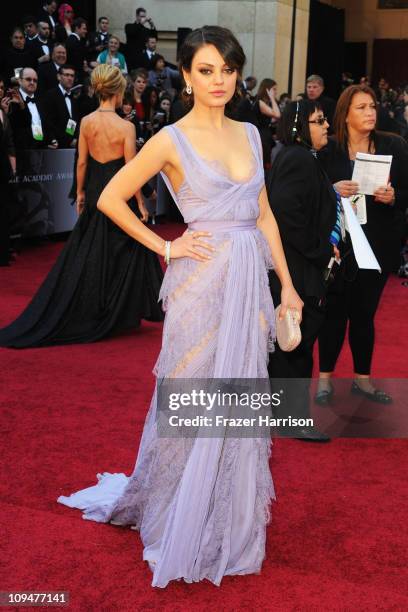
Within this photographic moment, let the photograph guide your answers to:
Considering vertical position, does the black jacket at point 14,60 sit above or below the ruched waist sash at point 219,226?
above

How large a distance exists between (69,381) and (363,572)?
8.72ft

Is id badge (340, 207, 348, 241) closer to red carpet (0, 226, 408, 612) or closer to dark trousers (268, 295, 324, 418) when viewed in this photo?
dark trousers (268, 295, 324, 418)

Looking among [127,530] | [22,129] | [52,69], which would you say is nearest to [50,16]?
[52,69]

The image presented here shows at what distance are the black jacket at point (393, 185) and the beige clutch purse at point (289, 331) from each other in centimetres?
201

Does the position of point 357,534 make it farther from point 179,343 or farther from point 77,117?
point 77,117

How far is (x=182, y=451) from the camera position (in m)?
3.04

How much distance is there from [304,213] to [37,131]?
679 centimetres

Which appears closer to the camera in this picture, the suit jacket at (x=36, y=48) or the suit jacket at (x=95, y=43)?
the suit jacket at (x=36, y=48)

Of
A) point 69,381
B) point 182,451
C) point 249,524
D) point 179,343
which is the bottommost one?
point 69,381

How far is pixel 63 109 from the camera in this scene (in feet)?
37.1

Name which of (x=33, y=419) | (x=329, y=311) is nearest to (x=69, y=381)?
(x=33, y=419)

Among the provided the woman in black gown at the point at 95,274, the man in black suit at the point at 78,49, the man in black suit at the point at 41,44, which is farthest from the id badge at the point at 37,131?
the woman in black gown at the point at 95,274

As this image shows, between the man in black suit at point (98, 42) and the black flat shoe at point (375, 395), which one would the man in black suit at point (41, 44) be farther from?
the black flat shoe at point (375, 395)

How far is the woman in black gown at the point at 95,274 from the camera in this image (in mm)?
6422
